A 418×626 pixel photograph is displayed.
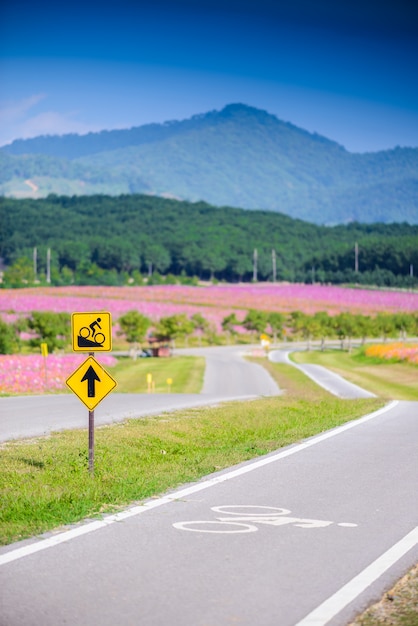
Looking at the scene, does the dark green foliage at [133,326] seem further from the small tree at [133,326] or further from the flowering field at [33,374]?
the flowering field at [33,374]

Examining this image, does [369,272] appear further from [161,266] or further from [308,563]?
[308,563]

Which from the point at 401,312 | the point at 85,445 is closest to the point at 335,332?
the point at 401,312

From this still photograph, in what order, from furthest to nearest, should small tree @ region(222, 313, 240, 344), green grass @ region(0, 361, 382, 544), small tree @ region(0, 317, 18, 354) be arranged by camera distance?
small tree @ region(222, 313, 240, 344), small tree @ region(0, 317, 18, 354), green grass @ region(0, 361, 382, 544)

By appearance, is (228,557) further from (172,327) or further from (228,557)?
(172,327)

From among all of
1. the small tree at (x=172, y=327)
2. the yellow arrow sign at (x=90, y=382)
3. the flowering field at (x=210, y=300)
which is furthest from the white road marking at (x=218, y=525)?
the small tree at (x=172, y=327)

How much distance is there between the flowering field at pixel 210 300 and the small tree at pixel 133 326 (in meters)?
1.45

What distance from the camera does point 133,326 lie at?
7512 centimetres

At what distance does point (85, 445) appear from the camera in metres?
15.7

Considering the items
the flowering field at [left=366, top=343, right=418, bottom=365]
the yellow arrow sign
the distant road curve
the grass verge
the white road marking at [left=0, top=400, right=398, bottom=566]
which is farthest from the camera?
the flowering field at [left=366, top=343, right=418, bottom=365]

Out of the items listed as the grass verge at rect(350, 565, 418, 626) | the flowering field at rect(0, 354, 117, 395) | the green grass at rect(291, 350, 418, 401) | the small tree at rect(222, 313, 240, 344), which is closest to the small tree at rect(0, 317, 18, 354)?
the flowering field at rect(0, 354, 117, 395)

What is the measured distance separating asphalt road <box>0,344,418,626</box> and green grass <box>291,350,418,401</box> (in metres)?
20.6

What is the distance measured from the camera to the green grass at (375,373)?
126 ft

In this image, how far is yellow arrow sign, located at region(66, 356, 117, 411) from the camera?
1260cm

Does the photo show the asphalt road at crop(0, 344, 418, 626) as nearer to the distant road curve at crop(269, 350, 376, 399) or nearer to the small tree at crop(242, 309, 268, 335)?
the distant road curve at crop(269, 350, 376, 399)
